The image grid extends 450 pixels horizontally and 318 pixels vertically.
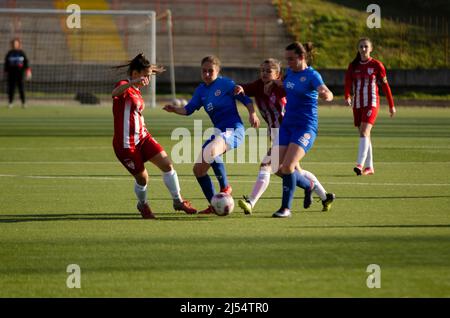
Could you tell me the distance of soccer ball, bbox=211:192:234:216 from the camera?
1080cm

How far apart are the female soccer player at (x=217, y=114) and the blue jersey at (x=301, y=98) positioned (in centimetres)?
50

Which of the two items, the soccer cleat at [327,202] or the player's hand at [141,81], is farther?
the soccer cleat at [327,202]

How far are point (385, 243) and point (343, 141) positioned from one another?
13.3 m

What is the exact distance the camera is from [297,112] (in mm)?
11125

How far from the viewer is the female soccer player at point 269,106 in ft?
37.0

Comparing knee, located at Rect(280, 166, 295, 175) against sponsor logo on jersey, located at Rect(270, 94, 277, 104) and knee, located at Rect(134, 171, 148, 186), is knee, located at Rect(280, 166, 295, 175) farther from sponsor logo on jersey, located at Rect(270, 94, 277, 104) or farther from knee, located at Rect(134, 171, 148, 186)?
knee, located at Rect(134, 171, 148, 186)

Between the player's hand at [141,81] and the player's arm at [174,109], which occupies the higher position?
the player's hand at [141,81]

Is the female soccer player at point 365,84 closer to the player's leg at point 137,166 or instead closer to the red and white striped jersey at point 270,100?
the red and white striped jersey at point 270,100

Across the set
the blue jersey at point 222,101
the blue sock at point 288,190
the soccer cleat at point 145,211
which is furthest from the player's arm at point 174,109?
the blue sock at point 288,190

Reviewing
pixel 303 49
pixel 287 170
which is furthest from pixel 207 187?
pixel 303 49

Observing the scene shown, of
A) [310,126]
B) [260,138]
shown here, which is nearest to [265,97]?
[310,126]

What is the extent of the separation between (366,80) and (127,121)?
6.88 metres

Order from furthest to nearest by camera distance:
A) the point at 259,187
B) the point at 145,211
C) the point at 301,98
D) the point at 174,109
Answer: the point at 174,109 → the point at 259,187 → the point at 301,98 → the point at 145,211

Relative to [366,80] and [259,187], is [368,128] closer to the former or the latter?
[366,80]
